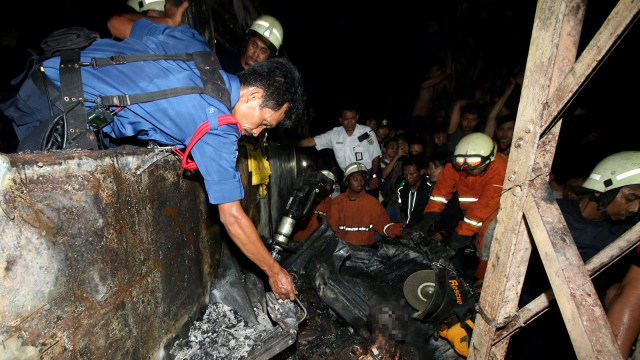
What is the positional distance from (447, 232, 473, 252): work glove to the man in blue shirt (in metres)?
2.99

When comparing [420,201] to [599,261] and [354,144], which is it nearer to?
[354,144]

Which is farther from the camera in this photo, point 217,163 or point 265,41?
point 265,41

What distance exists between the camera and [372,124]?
21.7ft

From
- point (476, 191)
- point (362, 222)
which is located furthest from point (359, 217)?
point (476, 191)

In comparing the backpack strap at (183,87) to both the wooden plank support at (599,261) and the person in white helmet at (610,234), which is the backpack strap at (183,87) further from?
the person in white helmet at (610,234)

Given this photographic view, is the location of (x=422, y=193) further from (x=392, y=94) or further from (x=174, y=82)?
(x=392, y=94)

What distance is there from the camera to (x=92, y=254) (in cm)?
139

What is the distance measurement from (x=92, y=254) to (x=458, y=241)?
3895 mm

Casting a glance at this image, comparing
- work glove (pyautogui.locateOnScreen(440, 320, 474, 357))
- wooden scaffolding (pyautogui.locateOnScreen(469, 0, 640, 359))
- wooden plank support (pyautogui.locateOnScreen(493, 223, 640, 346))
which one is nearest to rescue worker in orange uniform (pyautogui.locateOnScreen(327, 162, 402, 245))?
work glove (pyautogui.locateOnScreen(440, 320, 474, 357))

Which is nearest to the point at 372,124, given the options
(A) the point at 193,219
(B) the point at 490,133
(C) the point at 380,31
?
(B) the point at 490,133

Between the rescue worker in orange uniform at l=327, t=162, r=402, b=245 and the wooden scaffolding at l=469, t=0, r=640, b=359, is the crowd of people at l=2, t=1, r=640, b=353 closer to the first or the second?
the rescue worker in orange uniform at l=327, t=162, r=402, b=245

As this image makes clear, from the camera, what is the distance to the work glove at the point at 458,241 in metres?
3.84

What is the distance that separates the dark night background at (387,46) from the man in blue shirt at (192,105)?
2.29 meters

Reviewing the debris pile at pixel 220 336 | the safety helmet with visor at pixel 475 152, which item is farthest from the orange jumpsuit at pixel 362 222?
the debris pile at pixel 220 336
